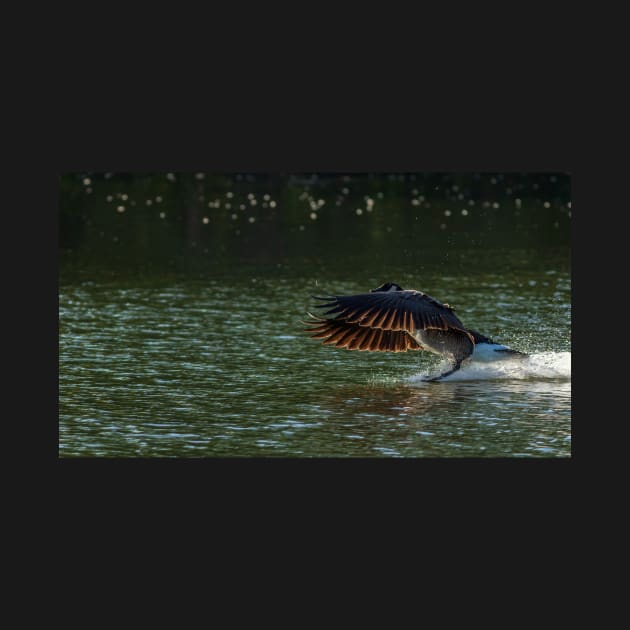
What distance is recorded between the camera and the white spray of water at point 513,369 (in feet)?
51.6

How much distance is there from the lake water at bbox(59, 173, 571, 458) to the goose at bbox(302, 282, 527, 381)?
223 mm

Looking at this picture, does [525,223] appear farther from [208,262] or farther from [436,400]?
[436,400]

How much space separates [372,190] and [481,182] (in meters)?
1.35

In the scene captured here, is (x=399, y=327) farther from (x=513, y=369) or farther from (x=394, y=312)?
(x=513, y=369)

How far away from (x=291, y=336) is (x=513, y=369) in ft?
8.00

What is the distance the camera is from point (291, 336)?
669 inches

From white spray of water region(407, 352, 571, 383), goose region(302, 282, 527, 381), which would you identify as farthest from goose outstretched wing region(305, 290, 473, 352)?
white spray of water region(407, 352, 571, 383)

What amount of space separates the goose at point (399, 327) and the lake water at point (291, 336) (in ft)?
0.73

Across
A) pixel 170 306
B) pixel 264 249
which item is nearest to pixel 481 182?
pixel 264 249

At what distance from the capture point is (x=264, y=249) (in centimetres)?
2009

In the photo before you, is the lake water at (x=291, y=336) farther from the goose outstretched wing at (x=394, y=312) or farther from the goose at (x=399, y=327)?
the goose outstretched wing at (x=394, y=312)

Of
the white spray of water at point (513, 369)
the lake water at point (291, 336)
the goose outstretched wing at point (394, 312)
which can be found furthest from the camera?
the white spray of water at point (513, 369)

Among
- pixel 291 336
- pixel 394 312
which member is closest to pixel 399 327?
pixel 394 312

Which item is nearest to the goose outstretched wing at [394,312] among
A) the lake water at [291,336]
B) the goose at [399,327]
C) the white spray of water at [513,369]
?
the goose at [399,327]
